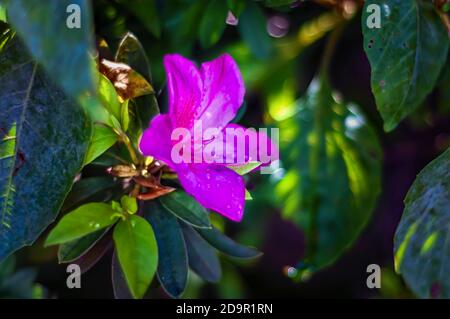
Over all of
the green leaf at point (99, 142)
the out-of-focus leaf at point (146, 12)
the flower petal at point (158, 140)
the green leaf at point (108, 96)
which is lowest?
the green leaf at point (99, 142)

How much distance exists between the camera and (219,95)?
0.90 m

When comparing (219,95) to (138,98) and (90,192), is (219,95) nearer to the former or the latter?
(138,98)

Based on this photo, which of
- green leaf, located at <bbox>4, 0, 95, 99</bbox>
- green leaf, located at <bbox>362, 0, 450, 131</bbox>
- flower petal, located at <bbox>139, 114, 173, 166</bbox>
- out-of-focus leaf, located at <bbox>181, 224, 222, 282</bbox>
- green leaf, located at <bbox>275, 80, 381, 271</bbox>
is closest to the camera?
green leaf, located at <bbox>4, 0, 95, 99</bbox>

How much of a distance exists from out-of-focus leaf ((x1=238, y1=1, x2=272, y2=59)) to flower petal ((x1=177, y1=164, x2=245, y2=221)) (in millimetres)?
394

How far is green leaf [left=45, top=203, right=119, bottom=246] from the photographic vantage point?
0.85 m

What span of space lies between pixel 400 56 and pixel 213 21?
31cm

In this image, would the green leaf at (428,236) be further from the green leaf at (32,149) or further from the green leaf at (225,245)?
the green leaf at (32,149)

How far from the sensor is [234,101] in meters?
0.90

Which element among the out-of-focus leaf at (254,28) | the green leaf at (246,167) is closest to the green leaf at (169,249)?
the green leaf at (246,167)

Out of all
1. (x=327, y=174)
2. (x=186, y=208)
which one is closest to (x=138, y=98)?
(x=186, y=208)

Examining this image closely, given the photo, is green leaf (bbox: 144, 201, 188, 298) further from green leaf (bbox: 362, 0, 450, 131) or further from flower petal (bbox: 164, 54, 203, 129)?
green leaf (bbox: 362, 0, 450, 131)

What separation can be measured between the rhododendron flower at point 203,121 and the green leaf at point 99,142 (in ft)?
0.26

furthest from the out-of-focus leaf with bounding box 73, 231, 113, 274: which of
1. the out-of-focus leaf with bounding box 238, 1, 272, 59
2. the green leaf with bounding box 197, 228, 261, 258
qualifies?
the out-of-focus leaf with bounding box 238, 1, 272, 59

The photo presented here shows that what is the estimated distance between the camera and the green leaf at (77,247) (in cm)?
91
